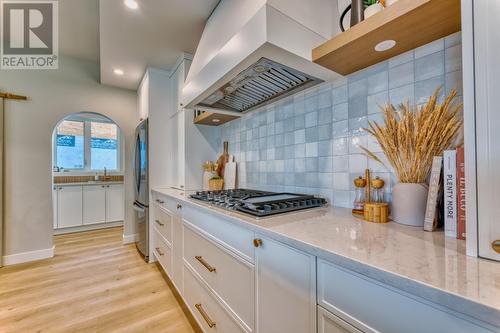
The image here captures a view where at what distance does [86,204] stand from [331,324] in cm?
450

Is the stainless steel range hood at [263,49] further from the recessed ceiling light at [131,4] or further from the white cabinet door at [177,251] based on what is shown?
the white cabinet door at [177,251]

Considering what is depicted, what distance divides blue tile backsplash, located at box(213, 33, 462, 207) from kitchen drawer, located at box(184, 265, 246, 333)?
0.80 meters

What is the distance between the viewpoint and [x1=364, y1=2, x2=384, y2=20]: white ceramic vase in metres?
0.82

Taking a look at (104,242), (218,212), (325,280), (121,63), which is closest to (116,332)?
(218,212)

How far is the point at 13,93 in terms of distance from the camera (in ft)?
8.64

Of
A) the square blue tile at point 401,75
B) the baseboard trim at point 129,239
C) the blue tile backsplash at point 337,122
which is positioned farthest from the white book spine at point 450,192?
the baseboard trim at point 129,239

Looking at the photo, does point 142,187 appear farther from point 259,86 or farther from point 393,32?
point 393,32

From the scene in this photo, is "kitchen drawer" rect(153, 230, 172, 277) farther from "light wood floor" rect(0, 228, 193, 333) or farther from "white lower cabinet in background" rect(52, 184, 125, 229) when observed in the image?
"white lower cabinet in background" rect(52, 184, 125, 229)

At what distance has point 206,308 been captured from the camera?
1.27 m

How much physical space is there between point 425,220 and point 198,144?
2062 mm

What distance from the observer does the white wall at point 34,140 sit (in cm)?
263

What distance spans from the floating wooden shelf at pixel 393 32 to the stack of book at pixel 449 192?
445 mm

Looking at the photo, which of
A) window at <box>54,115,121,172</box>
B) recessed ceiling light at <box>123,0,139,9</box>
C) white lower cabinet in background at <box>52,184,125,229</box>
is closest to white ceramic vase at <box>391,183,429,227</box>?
recessed ceiling light at <box>123,0,139,9</box>

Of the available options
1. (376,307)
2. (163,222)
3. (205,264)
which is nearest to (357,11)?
(376,307)
